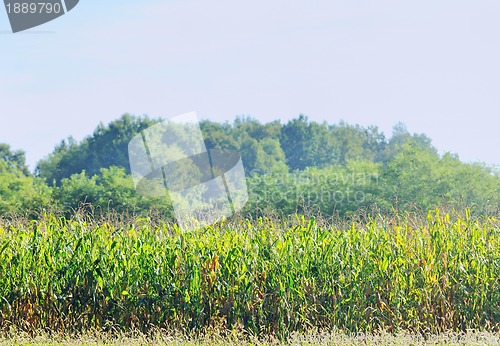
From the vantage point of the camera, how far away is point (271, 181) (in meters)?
30.8

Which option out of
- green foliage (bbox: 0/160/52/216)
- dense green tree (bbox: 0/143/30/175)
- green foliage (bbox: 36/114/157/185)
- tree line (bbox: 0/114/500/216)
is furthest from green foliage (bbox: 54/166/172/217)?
dense green tree (bbox: 0/143/30/175)

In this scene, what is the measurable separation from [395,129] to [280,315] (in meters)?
69.3

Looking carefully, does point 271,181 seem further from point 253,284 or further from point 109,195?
point 253,284

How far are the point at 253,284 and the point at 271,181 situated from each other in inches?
901

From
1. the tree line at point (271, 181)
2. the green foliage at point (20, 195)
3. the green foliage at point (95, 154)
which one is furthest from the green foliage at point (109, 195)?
the green foliage at point (95, 154)

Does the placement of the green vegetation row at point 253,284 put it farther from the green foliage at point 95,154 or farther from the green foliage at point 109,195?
the green foliage at point 95,154

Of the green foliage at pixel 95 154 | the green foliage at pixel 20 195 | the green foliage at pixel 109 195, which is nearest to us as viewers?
the green foliage at pixel 20 195

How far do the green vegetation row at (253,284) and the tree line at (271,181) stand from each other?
167 inches

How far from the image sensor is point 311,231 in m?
8.62

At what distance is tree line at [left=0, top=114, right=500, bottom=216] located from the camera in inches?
1035

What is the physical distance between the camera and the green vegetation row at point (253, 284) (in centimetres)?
792

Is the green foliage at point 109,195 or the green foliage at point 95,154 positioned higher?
the green foliage at point 109,195

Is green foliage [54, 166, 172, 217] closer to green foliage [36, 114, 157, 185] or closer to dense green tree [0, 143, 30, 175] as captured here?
green foliage [36, 114, 157, 185]

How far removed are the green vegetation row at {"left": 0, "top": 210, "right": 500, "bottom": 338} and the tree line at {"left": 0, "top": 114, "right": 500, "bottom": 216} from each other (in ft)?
14.0
